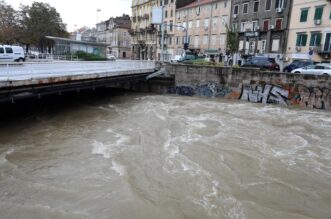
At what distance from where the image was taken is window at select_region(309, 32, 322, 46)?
103 ft

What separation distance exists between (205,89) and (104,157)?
1693 centimetres

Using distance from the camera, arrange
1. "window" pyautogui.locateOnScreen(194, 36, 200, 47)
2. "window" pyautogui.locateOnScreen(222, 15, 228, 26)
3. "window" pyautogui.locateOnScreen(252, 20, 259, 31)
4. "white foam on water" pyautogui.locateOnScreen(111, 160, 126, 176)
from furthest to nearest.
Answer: "window" pyautogui.locateOnScreen(194, 36, 200, 47) → "window" pyautogui.locateOnScreen(222, 15, 228, 26) → "window" pyautogui.locateOnScreen(252, 20, 259, 31) → "white foam on water" pyautogui.locateOnScreen(111, 160, 126, 176)

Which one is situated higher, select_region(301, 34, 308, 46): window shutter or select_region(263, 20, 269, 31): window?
select_region(263, 20, 269, 31): window

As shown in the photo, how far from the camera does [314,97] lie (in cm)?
2116

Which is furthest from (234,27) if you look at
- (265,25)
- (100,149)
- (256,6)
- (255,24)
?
(100,149)

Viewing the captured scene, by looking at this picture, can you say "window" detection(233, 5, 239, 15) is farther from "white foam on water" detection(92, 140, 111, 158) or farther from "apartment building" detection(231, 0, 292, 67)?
"white foam on water" detection(92, 140, 111, 158)

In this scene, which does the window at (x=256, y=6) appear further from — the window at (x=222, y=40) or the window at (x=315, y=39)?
the window at (x=315, y=39)

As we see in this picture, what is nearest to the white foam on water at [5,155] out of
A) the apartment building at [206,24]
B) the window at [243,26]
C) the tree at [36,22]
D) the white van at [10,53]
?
the white van at [10,53]

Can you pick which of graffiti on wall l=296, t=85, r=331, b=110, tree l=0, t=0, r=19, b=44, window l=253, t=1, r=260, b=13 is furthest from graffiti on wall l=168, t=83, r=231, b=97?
tree l=0, t=0, r=19, b=44

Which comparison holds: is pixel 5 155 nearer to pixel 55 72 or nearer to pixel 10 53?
pixel 55 72

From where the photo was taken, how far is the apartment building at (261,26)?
35.3 metres

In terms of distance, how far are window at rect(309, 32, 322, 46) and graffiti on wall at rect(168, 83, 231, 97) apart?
14.4m

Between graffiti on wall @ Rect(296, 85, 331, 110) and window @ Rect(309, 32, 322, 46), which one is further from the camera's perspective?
window @ Rect(309, 32, 322, 46)

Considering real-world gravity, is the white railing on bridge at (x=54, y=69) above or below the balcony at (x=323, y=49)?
below
